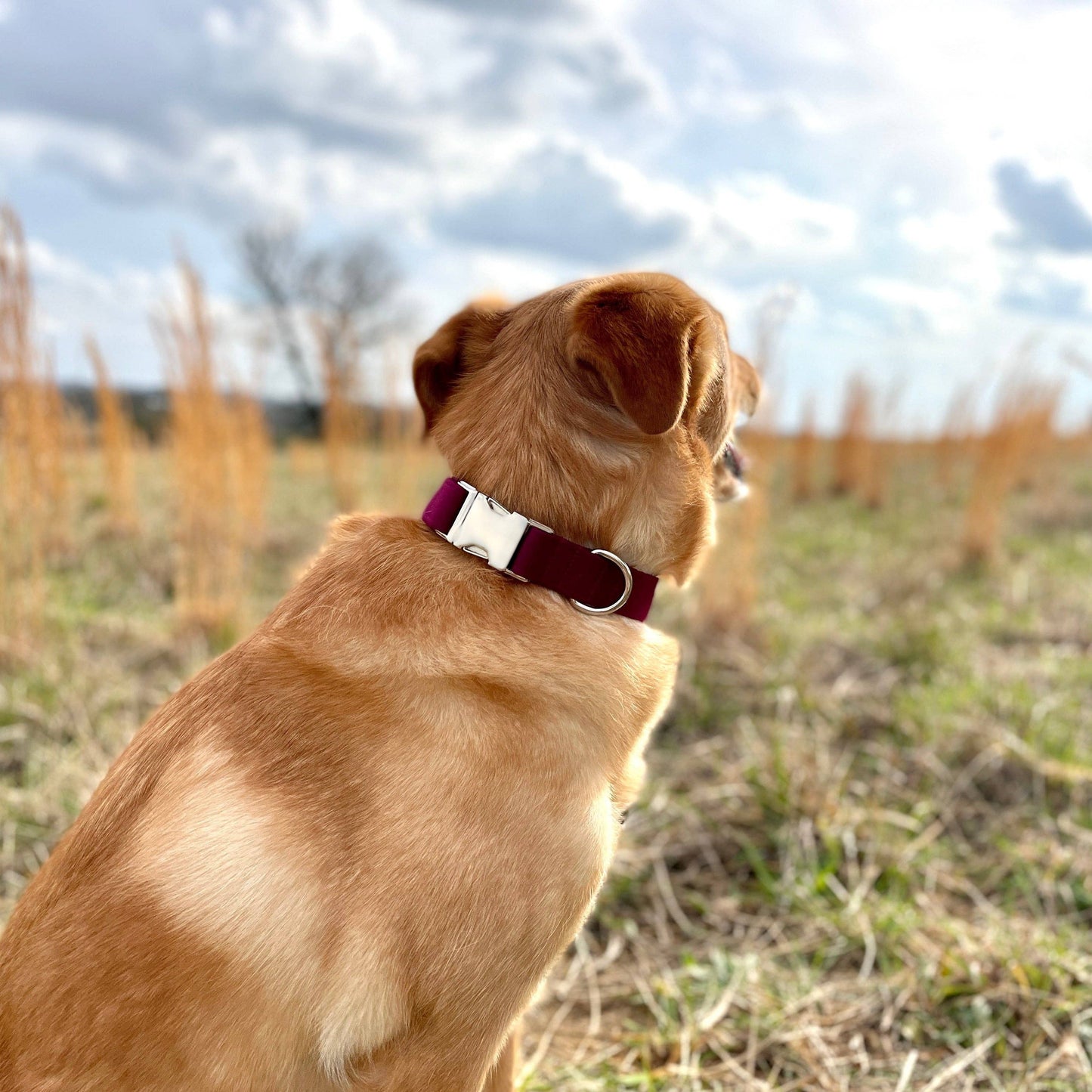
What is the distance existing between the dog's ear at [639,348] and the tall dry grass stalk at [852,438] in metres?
12.2

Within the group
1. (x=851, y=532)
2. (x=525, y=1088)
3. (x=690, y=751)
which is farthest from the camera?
(x=851, y=532)

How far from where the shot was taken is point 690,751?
13.6 feet

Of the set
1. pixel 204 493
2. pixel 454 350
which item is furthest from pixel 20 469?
pixel 454 350

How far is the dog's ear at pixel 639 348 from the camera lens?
1.55m

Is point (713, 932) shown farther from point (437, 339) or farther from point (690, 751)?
point (437, 339)

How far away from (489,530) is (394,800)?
1.56 feet

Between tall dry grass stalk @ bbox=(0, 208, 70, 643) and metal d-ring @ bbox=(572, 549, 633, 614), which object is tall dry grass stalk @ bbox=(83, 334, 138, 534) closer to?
tall dry grass stalk @ bbox=(0, 208, 70, 643)

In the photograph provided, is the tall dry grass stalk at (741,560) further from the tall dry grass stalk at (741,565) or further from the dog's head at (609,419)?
the dog's head at (609,419)

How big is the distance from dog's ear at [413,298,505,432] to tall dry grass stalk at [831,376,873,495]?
39.3 ft

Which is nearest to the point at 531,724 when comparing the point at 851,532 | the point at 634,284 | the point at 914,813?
the point at 634,284

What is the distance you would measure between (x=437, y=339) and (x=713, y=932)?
86.2 inches

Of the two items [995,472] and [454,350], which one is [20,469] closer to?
[454,350]

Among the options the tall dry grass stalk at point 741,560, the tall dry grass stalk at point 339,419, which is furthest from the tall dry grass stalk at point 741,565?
the tall dry grass stalk at point 339,419

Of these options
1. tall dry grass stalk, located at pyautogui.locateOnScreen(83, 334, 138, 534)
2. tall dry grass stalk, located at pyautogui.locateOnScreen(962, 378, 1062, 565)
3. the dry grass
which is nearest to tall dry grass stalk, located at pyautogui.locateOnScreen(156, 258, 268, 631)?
the dry grass
